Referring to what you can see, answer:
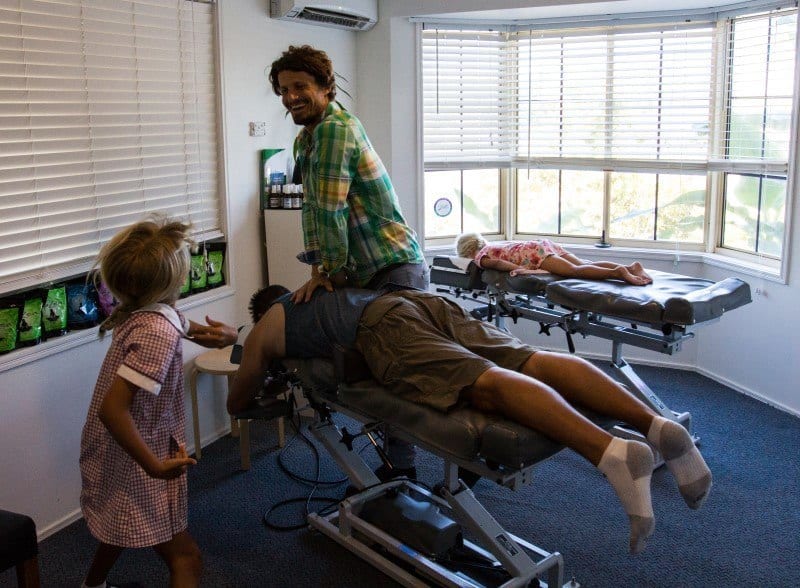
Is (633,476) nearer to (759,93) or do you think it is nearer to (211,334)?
(211,334)

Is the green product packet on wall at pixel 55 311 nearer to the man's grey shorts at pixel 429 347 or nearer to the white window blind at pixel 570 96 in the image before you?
the man's grey shorts at pixel 429 347

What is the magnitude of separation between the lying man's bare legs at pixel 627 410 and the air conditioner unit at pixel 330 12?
2.24 m

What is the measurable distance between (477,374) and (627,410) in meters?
0.39

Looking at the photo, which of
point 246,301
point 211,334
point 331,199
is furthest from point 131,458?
point 246,301

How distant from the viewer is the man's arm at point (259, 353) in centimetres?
247

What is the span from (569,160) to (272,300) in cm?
257

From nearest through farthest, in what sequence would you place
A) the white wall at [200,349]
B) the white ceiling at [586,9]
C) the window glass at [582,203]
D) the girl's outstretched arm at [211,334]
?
1. the girl's outstretched arm at [211,334]
2. the white wall at [200,349]
3. the white ceiling at [586,9]
4. the window glass at [582,203]

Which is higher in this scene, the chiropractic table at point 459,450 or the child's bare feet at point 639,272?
the child's bare feet at point 639,272

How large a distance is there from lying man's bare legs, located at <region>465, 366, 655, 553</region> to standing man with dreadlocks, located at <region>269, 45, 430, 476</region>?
2.00 feet

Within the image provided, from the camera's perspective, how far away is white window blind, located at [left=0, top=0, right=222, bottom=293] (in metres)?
2.65

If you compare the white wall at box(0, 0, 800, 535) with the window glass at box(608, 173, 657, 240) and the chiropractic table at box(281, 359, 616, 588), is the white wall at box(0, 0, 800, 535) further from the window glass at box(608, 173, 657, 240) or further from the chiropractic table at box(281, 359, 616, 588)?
the chiropractic table at box(281, 359, 616, 588)

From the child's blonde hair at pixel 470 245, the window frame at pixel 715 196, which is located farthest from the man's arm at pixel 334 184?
the window frame at pixel 715 196

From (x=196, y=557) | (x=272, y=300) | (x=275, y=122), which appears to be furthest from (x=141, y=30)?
(x=196, y=557)

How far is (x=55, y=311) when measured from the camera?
9.18 ft
